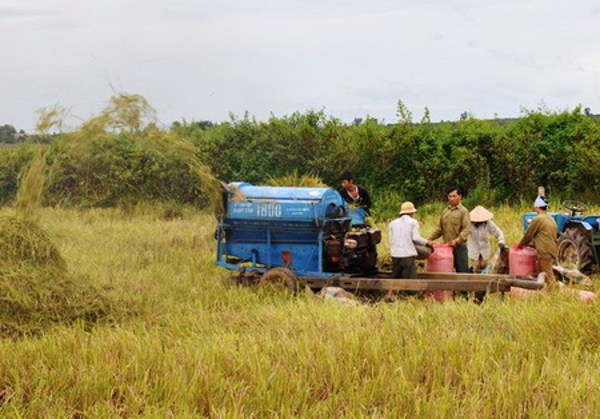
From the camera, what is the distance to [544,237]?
27.3ft

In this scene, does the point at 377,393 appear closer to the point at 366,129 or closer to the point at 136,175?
the point at 366,129

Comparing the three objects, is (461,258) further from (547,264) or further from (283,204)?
(283,204)

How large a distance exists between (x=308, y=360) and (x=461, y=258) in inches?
185

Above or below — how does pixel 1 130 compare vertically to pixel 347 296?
above

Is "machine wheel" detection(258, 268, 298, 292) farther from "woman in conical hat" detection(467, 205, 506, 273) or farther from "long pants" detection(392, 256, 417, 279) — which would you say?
"woman in conical hat" detection(467, 205, 506, 273)

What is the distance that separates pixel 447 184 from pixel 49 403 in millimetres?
12943

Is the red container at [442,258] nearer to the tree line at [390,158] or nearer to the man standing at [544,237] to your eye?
the man standing at [544,237]

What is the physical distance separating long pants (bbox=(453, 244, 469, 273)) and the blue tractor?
1121 mm

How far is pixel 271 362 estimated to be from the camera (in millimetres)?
5242

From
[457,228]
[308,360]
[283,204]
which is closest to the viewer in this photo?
[308,360]

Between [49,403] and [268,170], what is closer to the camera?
[49,403]

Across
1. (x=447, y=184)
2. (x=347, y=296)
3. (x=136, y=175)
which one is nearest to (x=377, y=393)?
(x=347, y=296)

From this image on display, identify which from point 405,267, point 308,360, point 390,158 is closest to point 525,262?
point 405,267

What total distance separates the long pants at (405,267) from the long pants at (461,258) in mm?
943
